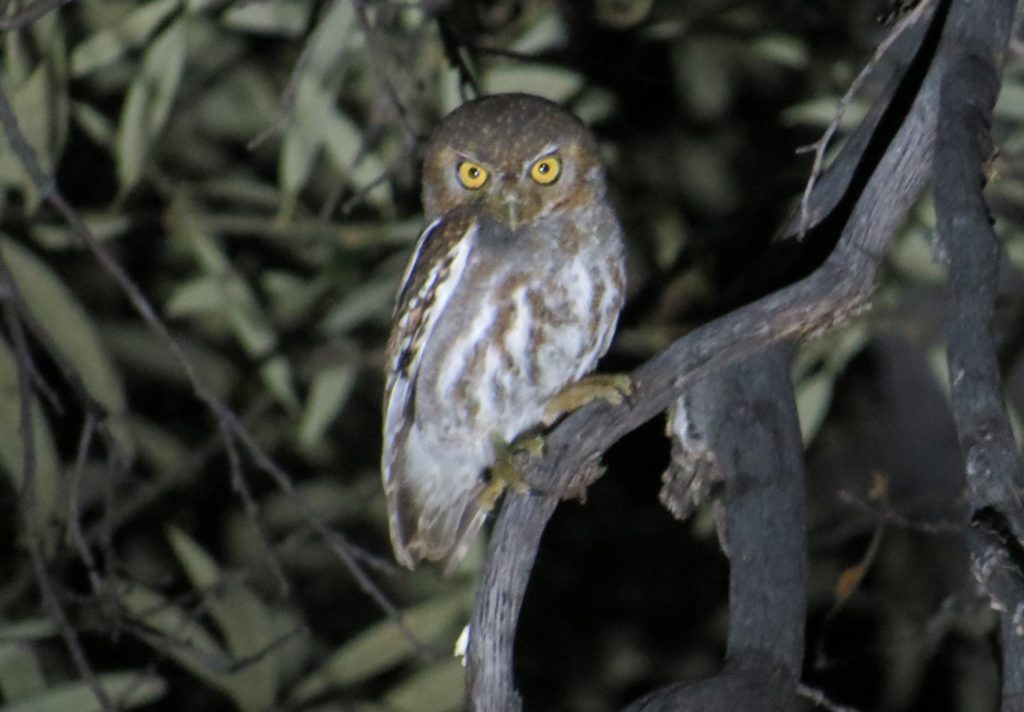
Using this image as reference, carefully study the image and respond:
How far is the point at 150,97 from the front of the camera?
3.67 metres

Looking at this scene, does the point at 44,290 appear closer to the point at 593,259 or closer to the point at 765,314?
the point at 593,259

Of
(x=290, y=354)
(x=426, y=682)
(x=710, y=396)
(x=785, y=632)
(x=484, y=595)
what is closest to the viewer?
(x=785, y=632)

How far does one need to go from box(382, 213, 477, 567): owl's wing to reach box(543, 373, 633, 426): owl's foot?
0.83 ft

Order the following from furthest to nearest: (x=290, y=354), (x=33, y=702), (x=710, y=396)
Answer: (x=290, y=354), (x=33, y=702), (x=710, y=396)

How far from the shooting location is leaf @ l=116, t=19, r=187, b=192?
356cm

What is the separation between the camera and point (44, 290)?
12.0ft

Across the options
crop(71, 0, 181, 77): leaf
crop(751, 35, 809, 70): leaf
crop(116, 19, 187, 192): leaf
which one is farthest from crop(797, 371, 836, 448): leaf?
crop(71, 0, 181, 77): leaf

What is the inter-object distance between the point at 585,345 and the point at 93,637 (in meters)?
2.08

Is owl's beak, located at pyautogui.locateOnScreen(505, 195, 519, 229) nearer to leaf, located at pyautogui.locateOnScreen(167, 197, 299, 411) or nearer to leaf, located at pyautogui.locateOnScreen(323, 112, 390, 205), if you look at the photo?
leaf, located at pyautogui.locateOnScreen(323, 112, 390, 205)

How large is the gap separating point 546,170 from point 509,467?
1.83 ft

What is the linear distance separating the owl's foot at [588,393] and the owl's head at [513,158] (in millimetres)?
301

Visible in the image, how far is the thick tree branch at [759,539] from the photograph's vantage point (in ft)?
6.07

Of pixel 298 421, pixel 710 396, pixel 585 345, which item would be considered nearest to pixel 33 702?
pixel 298 421

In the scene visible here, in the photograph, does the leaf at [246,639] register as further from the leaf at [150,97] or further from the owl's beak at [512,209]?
the owl's beak at [512,209]
